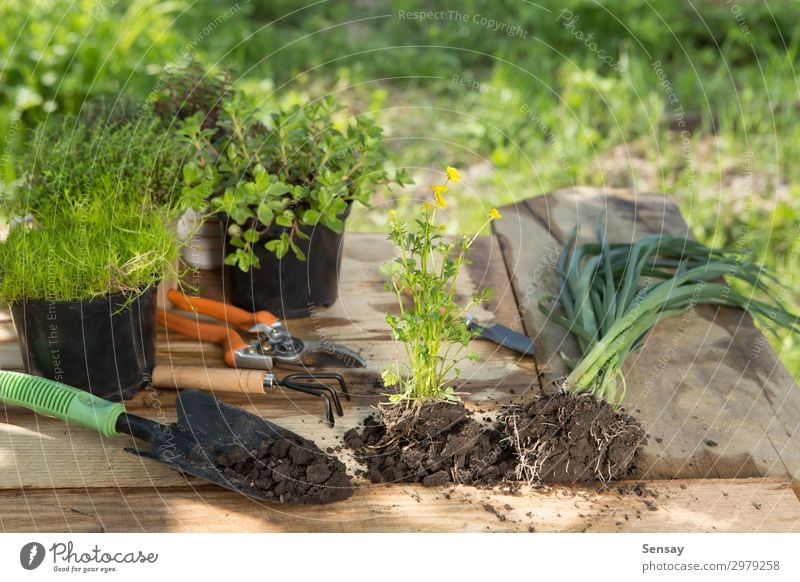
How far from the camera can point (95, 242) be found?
1711 mm

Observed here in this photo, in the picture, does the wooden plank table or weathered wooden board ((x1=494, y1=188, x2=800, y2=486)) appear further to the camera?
weathered wooden board ((x1=494, y1=188, x2=800, y2=486))

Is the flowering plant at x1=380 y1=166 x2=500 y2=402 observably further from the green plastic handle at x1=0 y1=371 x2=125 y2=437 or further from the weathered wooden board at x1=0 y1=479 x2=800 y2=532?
the green plastic handle at x1=0 y1=371 x2=125 y2=437

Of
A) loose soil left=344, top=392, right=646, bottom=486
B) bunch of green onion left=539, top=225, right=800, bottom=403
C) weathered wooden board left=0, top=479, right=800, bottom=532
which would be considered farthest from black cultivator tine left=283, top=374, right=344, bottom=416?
bunch of green onion left=539, top=225, right=800, bottom=403

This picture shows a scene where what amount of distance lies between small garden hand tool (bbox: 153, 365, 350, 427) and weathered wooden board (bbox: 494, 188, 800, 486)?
0.41 meters

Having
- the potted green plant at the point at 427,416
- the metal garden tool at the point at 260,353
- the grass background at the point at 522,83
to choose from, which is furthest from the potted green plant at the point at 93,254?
the grass background at the point at 522,83

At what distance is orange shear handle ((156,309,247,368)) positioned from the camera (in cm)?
185

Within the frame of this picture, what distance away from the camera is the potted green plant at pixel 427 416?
1.56 meters

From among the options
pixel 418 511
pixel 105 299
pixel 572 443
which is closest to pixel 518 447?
pixel 572 443

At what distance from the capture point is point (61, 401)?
160 cm

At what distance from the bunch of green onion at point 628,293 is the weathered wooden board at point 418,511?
22 cm

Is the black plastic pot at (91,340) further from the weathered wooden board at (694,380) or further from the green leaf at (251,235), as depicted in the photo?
the weathered wooden board at (694,380)

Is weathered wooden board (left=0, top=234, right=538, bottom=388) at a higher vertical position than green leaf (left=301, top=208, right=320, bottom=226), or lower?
lower

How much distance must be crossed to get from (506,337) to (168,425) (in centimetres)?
68
